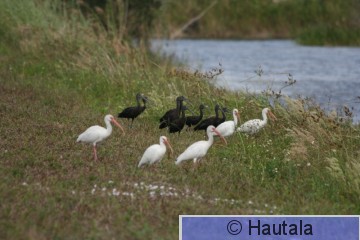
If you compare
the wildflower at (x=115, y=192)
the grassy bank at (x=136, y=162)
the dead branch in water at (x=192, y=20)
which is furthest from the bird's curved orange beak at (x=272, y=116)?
the dead branch in water at (x=192, y=20)

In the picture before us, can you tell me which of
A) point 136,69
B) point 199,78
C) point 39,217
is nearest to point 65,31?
point 136,69

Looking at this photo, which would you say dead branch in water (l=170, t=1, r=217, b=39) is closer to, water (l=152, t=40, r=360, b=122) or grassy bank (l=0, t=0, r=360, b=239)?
water (l=152, t=40, r=360, b=122)

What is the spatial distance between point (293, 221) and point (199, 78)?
25.3 feet

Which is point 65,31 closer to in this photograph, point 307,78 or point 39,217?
point 307,78

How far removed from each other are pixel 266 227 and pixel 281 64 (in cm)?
2191

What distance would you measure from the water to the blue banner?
28.2 feet

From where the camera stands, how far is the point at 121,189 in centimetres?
862

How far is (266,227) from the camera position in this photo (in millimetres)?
7715

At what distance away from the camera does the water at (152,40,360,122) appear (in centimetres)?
2184

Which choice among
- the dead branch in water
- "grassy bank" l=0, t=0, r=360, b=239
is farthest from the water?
"grassy bank" l=0, t=0, r=360, b=239

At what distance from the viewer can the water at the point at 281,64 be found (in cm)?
2184

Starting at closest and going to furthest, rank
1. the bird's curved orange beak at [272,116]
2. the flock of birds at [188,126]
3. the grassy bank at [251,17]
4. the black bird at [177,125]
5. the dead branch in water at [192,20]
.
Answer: the flock of birds at [188,126], the black bird at [177,125], the bird's curved orange beak at [272,116], the dead branch in water at [192,20], the grassy bank at [251,17]

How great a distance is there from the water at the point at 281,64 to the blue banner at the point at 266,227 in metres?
8.60

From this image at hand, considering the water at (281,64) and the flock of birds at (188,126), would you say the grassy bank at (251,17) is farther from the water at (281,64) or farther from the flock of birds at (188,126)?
the flock of birds at (188,126)
